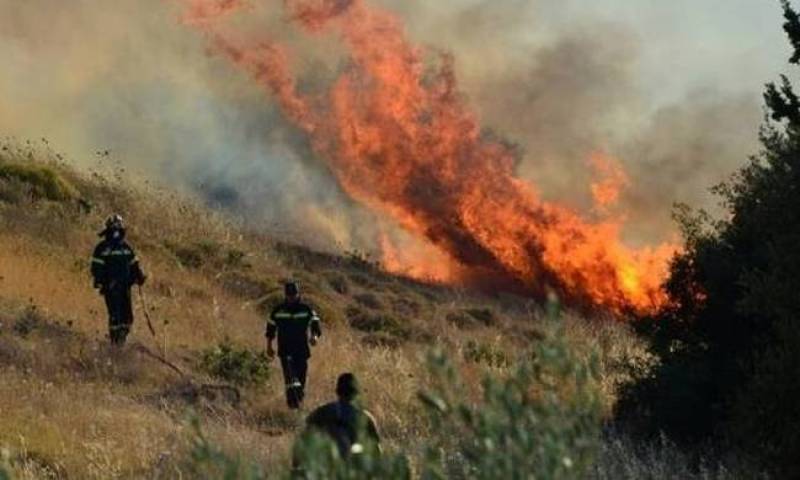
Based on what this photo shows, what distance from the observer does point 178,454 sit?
10922mm

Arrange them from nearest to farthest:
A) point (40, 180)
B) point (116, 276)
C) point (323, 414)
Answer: point (323, 414) → point (116, 276) → point (40, 180)

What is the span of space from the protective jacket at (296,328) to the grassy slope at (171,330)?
31.2 inches

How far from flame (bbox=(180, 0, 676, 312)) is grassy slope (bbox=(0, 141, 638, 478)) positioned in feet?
8.19

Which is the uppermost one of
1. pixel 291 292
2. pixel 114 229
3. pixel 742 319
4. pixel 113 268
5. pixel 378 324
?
pixel 378 324

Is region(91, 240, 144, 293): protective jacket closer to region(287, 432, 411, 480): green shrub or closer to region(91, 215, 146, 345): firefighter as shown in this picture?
region(91, 215, 146, 345): firefighter

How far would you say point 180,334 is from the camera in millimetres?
21297

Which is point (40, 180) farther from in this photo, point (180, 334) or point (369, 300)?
point (180, 334)

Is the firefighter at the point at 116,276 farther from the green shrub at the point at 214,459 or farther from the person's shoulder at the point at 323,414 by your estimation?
the green shrub at the point at 214,459

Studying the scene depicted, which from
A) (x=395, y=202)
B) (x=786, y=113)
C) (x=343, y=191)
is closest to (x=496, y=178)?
(x=395, y=202)

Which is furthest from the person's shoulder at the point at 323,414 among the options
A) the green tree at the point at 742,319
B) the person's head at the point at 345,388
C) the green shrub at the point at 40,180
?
the green shrub at the point at 40,180

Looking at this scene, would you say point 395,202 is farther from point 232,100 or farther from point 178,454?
point 178,454

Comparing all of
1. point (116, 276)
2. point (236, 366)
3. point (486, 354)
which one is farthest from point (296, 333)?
point (486, 354)

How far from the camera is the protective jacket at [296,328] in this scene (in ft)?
53.3

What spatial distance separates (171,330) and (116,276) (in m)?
3.22
